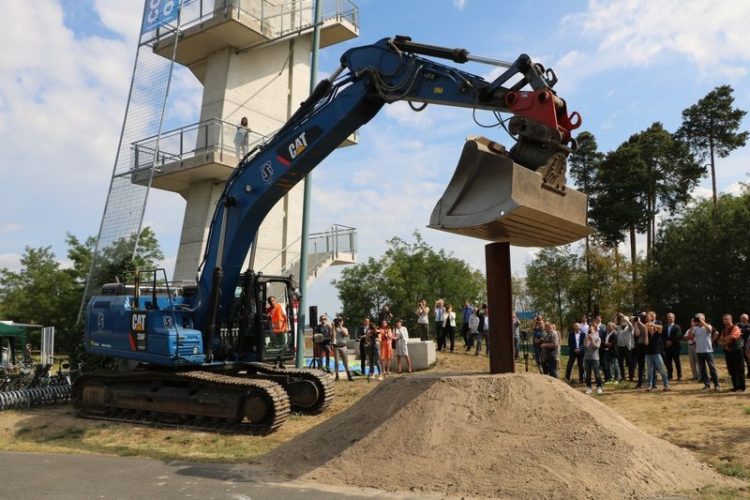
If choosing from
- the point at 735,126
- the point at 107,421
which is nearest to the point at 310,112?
the point at 107,421

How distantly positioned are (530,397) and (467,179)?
2.90m

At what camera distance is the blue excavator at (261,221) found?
25.4ft

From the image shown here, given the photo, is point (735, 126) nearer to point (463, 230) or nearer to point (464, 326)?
point (464, 326)

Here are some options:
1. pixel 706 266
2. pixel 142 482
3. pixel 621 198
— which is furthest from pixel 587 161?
pixel 142 482

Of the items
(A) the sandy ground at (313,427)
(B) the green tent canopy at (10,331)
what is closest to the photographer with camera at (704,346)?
(A) the sandy ground at (313,427)

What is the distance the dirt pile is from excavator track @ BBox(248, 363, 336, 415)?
3.38 m

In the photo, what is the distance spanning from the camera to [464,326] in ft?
72.7

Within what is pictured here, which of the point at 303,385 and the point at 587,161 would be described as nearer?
the point at 303,385

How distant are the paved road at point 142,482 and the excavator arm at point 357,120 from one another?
3.59 m

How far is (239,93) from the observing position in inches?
905

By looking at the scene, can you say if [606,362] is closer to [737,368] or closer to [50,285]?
[737,368]

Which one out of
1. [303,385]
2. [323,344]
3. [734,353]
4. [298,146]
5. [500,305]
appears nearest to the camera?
[500,305]

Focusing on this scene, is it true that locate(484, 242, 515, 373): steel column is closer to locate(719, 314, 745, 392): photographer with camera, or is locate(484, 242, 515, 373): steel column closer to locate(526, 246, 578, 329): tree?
locate(719, 314, 745, 392): photographer with camera

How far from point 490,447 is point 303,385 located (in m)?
5.85
